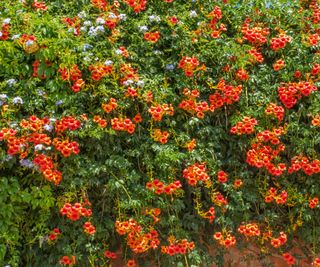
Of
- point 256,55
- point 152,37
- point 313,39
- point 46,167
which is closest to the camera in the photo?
point 46,167

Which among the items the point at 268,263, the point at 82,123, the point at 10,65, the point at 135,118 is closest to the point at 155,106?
the point at 135,118

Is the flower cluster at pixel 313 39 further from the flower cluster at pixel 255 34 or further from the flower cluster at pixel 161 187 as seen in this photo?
the flower cluster at pixel 161 187

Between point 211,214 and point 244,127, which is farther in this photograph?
point 244,127

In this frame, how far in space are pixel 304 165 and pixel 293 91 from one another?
457 millimetres

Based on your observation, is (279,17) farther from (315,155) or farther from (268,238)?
(268,238)

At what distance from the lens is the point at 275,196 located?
143 inches

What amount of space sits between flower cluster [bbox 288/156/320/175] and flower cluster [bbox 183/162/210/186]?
A: 0.55 meters

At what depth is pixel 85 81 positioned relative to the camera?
3594mm

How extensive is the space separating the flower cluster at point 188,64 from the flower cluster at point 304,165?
0.80 metres

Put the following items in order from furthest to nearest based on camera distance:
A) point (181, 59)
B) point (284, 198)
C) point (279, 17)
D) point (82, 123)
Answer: point (279, 17) → point (181, 59) → point (284, 198) → point (82, 123)

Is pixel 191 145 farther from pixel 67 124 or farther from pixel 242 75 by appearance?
pixel 67 124

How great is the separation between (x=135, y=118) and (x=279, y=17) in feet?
4.71

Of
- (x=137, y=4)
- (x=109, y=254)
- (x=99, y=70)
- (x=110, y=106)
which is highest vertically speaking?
(x=137, y=4)

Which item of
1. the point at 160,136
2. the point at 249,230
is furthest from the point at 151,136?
the point at 249,230
